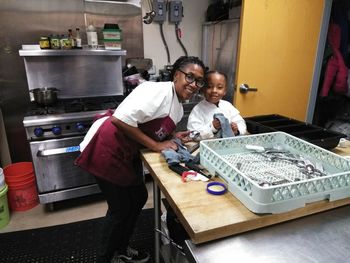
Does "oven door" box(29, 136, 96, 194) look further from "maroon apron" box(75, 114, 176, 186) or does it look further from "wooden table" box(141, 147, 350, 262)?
"wooden table" box(141, 147, 350, 262)

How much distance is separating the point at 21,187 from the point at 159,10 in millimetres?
1973

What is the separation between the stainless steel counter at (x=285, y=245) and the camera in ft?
2.09

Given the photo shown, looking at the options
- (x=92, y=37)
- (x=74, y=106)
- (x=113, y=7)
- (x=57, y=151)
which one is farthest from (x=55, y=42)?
(x=57, y=151)

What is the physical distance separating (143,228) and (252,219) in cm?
135

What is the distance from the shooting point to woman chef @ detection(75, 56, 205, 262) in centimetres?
112

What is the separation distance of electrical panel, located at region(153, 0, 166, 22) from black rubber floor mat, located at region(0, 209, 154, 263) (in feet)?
6.17

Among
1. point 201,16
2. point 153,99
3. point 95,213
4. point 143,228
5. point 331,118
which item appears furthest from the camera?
point 331,118

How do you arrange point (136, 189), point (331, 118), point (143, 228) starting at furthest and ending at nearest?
point (331, 118) < point (143, 228) < point (136, 189)

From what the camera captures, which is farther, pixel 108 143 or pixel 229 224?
pixel 108 143

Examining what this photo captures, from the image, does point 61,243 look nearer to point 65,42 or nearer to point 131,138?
point 131,138

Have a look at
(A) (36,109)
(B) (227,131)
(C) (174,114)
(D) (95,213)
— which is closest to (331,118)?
(B) (227,131)

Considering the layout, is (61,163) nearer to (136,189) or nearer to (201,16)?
(136,189)

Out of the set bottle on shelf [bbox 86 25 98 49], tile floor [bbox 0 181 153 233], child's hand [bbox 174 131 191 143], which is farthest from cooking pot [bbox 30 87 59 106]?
child's hand [bbox 174 131 191 143]

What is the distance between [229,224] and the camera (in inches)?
26.7
